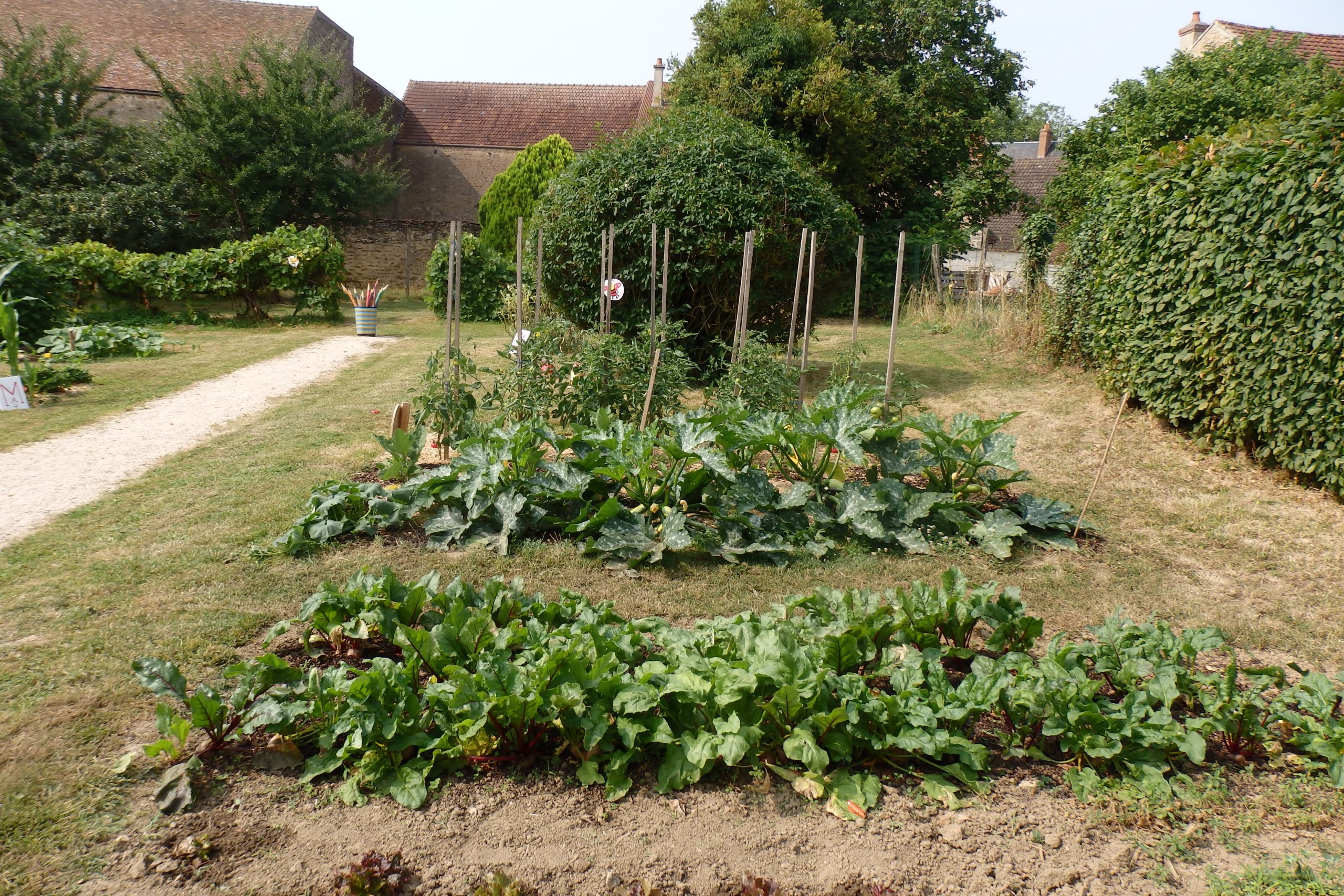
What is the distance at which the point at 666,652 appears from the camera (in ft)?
10.4

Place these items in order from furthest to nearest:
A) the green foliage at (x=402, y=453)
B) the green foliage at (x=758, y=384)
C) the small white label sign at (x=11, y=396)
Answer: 1. the small white label sign at (x=11, y=396)
2. the green foliage at (x=758, y=384)
3. the green foliage at (x=402, y=453)

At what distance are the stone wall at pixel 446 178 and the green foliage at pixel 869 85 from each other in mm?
13082

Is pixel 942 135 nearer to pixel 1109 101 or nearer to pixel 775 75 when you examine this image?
pixel 1109 101

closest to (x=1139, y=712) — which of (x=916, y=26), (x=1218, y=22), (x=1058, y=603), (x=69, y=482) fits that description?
(x=1058, y=603)

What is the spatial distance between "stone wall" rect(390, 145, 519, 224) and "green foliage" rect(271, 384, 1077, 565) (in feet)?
83.6

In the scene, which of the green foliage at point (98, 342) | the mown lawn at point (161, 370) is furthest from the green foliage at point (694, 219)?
the green foliage at point (98, 342)

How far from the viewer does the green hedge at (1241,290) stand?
546cm

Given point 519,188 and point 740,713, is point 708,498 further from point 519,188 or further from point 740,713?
point 519,188

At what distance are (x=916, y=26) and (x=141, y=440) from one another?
18.7 metres

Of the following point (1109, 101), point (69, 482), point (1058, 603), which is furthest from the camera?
point (1109, 101)

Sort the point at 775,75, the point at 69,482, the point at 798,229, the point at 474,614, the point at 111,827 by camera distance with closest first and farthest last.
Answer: the point at 111,827, the point at 474,614, the point at 69,482, the point at 798,229, the point at 775,75

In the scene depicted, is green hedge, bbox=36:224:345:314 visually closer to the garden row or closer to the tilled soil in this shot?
the garden row

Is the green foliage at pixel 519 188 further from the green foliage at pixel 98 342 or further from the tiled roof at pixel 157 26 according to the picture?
the green foliage at pixel 98 342

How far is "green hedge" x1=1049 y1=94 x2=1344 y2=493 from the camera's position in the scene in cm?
546
